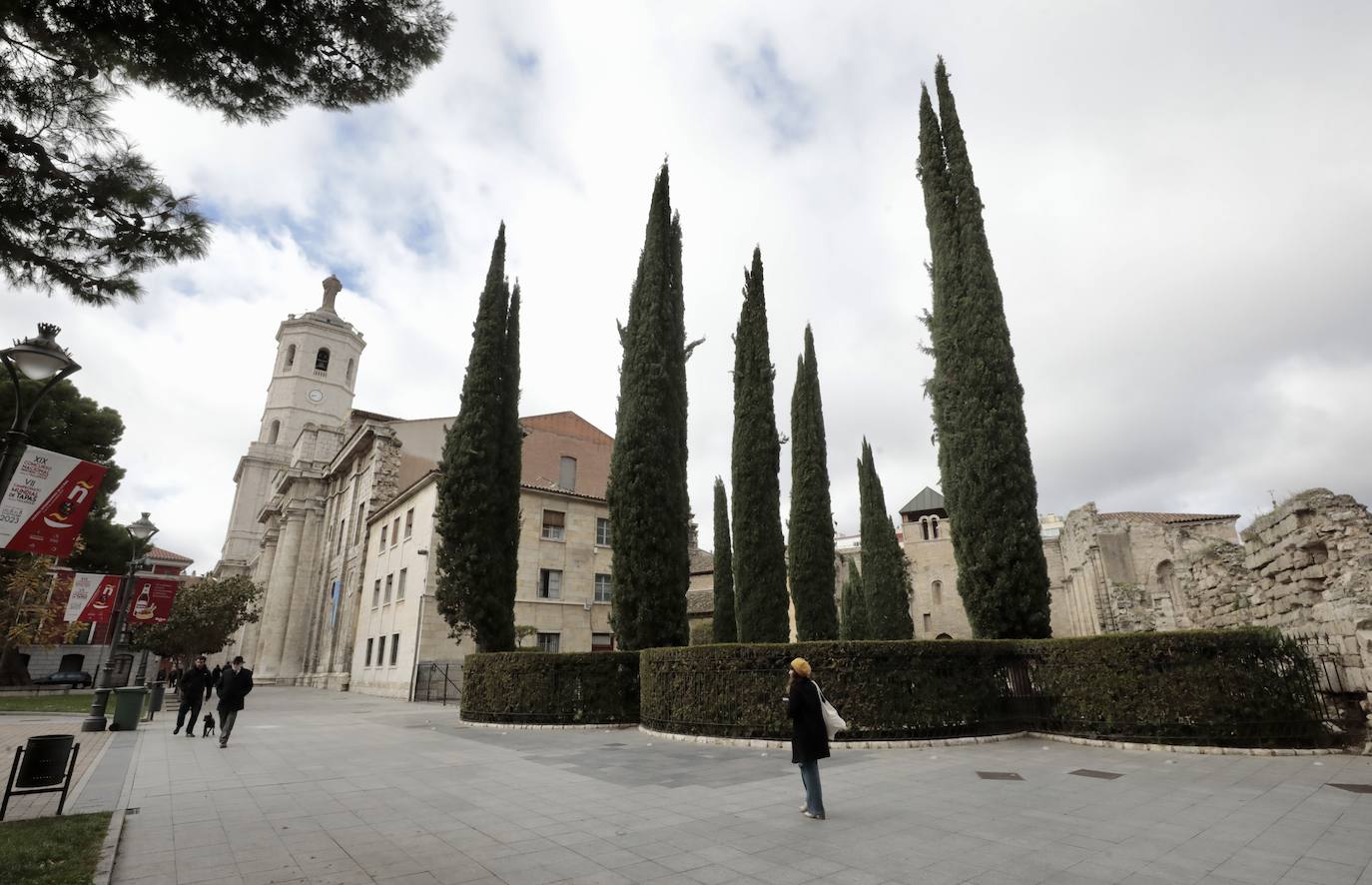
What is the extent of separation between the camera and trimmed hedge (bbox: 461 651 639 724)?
48.2 ft

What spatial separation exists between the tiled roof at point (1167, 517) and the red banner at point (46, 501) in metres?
38.2

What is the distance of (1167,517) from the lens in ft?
120

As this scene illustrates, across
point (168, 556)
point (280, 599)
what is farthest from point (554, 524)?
point (168, 556)

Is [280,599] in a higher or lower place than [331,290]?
lower

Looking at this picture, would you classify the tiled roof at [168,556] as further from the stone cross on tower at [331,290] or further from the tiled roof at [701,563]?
the tiled roof at [701,563]

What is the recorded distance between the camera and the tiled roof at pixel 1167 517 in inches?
1302

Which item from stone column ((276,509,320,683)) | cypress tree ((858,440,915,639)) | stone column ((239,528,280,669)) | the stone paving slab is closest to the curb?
the stone paving slab

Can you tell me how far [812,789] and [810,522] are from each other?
15866mm

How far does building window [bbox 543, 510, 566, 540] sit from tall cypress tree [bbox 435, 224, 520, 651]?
937 cm

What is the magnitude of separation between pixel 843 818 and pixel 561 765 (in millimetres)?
4750

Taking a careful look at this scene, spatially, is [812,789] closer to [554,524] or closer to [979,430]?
[979,430]

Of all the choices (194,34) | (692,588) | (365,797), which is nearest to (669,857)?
(365,797)

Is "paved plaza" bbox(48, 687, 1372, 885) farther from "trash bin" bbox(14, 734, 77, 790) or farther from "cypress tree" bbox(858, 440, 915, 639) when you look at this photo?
"cypress tree" bbox(858, 440, 915, 639)

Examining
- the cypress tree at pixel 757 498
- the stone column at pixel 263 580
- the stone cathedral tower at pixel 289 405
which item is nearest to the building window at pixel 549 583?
the cypress tree at pixel 757 498
